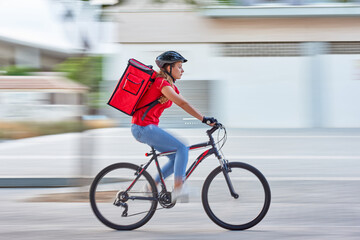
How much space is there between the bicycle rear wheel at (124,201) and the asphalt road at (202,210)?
11cm

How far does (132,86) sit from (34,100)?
47.3ft

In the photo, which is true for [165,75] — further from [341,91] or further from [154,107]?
[341,91]

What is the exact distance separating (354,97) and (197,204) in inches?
612

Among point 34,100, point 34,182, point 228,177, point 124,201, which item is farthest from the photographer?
point 34,100

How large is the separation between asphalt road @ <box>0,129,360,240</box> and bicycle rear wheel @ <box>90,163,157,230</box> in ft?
0.35

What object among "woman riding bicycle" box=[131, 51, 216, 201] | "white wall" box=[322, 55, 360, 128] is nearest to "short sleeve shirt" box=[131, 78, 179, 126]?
"woman riding bicycle" box=[131, 51, 216, 201]

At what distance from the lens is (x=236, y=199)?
539 centimetres

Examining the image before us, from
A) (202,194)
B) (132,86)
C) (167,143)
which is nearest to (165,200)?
(202,194)

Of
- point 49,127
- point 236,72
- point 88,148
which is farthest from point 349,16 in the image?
point 88,148

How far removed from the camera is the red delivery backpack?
515 cm

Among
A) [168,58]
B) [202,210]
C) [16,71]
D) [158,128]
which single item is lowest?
[16,71]

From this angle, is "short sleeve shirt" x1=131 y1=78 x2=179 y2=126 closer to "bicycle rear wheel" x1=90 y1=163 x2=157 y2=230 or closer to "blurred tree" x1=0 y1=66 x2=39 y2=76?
"bicycle rear wheel" x1=90 y1=163 x2=157 y2=230

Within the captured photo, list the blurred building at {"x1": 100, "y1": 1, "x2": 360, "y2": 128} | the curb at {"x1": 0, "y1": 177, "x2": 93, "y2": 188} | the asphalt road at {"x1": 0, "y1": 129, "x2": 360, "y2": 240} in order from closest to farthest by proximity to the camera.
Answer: the asphalt road at {"x1": 0, "y1": 129, "x2": 360, "y2": 240} → the curb at {"x1": 0, "y1": 177, "x2": 93, "y2": 188} → the blurred building at {"x1": 100, "y1": 1, "x2": 360, "y2": 128}

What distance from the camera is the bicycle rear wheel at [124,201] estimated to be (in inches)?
214
